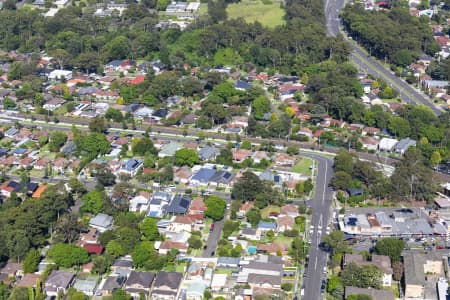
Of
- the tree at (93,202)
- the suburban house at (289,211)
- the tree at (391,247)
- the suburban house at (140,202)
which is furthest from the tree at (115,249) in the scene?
the tree at (391,247)

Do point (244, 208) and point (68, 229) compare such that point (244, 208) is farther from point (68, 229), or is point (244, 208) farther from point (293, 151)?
point (68, 229)

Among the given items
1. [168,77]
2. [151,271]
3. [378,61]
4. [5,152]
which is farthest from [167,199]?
[378,61]

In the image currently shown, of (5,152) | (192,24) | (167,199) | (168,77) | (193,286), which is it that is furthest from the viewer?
(192,24)

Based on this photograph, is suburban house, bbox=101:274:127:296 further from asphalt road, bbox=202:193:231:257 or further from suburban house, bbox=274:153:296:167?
suburban house, bbox=274:153:296:167

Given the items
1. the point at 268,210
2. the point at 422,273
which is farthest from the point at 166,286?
the point at 422,273

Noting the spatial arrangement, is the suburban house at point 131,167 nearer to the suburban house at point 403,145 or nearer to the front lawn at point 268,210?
the front lawn at point 268,210

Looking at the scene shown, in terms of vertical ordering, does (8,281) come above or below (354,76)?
below

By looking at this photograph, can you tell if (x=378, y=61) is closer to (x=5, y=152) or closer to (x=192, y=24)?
(x=192, y=24)
